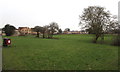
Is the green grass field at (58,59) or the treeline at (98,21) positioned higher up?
the treeline at (98,21)

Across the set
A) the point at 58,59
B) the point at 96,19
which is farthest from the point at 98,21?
the point at 58,59

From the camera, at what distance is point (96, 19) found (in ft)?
68.0

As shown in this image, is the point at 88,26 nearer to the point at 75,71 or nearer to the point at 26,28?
the point at 75,71

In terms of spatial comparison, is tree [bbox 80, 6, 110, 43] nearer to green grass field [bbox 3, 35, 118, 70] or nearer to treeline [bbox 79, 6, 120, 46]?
treeline [bbox 79, 6, 120, 46]

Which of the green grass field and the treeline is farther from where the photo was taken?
the treeline

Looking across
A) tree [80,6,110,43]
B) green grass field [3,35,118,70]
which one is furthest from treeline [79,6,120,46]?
green grass field [3,35,118,70]

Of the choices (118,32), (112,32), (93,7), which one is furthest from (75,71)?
(93,7)

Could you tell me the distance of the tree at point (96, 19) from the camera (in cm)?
2012

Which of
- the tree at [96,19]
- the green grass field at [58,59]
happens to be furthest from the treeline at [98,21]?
the green grass field at [58,59]

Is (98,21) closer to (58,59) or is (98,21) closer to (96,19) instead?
(96,19)

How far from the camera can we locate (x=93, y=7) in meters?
21.2

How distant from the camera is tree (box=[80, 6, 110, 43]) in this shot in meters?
20.1

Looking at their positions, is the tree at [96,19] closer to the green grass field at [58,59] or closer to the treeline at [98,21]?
the treeline at [98,21]

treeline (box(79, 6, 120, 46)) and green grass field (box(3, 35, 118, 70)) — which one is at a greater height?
treeline (box(79, 6, 120, 46))
